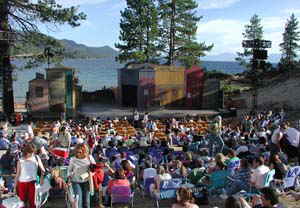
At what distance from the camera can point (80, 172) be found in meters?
7.13

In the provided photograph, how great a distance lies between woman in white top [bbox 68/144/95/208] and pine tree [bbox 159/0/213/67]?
37886mm

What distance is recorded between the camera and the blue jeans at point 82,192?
724 cm

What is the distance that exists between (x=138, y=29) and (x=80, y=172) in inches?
1371

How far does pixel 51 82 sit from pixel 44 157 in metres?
18.7

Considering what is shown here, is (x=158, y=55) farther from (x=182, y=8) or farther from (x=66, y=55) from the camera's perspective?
(x=66, y=55)

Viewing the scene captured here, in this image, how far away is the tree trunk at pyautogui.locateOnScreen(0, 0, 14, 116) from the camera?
24781 mm

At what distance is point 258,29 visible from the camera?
65.6 meters

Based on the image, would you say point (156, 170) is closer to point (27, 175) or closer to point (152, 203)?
point (152, 203)

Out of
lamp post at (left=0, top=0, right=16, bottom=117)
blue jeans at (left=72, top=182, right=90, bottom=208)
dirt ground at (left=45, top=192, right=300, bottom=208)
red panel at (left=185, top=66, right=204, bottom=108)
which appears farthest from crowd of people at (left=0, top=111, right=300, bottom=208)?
red panel at (left=185, top=66, right=204, bottom=108)

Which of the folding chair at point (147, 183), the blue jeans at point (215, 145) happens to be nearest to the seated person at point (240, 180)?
the folding chair at point (147, 183)

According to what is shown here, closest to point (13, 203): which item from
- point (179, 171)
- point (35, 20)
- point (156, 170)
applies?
point (156, 170)

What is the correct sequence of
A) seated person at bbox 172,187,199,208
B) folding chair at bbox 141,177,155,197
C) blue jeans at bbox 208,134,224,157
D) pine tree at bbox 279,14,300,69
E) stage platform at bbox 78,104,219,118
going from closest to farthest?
seated person at bbox 172,187,199,208 < folding chair at bbox 141,177,155,197 < blue jeans at bbox 208,134,224,157 < stage platform at bbox 78,104,219,118 < pine tree at bbox 279,14,300,69

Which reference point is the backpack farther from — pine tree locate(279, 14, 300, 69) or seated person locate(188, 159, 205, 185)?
pine tree locate(279, 14, 300, 69)

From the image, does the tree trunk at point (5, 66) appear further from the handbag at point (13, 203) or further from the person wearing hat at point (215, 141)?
the handbag at point (13, 203)
